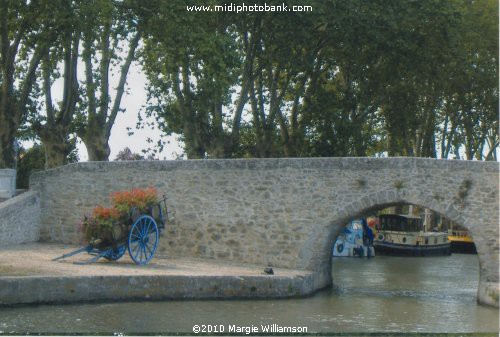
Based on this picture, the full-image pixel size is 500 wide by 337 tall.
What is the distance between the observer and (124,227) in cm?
1922

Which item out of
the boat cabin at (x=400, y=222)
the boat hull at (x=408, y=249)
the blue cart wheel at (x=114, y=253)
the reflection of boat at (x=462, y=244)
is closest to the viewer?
the blue cart wheel at (x=114, y=253)

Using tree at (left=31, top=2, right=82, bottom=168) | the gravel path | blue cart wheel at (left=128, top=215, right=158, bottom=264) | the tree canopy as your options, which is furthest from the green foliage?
blue cart wheel at (left=128, top=215, right=158, bottom=264)

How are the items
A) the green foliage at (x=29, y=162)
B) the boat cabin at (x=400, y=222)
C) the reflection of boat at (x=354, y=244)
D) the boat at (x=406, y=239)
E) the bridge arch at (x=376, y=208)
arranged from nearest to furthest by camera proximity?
the bridge arch at (x=376, y=208) < the green foliage at (x=29, y=162) < the reflection of boat at (x=354, y=244) < the boat at (x=406, y=239) < the boat cabin at (x=400, y=222)

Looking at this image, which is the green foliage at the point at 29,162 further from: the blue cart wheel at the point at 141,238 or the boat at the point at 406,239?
the blue cart wheel at the point at 141,238

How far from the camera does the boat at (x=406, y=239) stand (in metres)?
37.7

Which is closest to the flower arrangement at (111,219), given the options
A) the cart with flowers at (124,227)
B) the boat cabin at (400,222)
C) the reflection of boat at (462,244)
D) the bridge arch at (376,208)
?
the cart with flowers at (124,227)

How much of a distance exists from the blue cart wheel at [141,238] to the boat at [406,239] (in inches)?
751

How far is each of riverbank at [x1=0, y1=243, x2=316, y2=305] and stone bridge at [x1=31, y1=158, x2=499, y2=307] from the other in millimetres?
666

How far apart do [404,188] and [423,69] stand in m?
11.3

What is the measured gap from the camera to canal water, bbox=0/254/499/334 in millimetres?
15273

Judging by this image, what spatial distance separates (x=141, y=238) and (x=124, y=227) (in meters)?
0.50

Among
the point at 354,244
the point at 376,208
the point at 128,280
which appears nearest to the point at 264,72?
the point at 354,244

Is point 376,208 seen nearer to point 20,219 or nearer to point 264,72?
point 20,219

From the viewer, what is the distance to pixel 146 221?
19.7m
